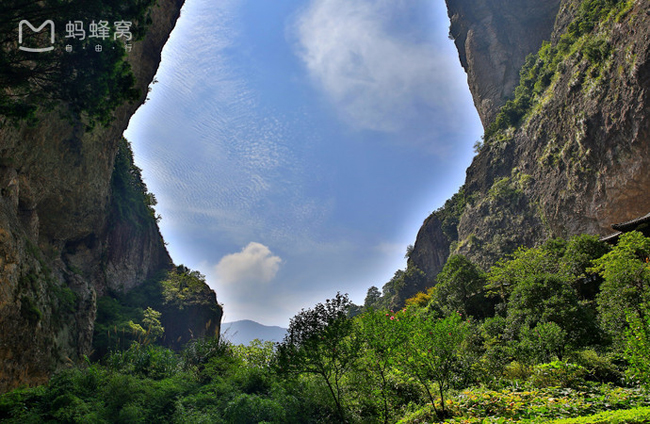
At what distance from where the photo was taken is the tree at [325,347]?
34.5 feet

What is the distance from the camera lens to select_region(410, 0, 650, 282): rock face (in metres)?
25.1

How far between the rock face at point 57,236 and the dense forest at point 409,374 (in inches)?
157

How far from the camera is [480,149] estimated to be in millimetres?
52562

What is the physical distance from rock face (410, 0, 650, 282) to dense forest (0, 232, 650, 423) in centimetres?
1357

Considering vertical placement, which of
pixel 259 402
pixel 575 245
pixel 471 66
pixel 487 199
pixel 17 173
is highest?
pixel 471 66

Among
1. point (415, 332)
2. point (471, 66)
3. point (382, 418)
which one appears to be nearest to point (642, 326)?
point (415, 332)

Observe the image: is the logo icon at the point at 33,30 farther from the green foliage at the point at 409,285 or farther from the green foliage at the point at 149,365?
the green foliage at the point at 409,285

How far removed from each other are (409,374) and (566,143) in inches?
1270

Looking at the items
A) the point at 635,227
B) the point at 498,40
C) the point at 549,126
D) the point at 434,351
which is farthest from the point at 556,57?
the point at 434,351

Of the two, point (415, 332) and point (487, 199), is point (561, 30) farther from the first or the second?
point (415, 332)

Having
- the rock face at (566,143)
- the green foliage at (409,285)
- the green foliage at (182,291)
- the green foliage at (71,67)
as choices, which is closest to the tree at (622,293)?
the rock face at (566,143)

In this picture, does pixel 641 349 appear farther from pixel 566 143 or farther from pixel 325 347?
pixel 566 143

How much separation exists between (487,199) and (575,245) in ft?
79.7

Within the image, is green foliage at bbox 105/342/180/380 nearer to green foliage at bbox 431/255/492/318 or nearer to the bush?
the bush
